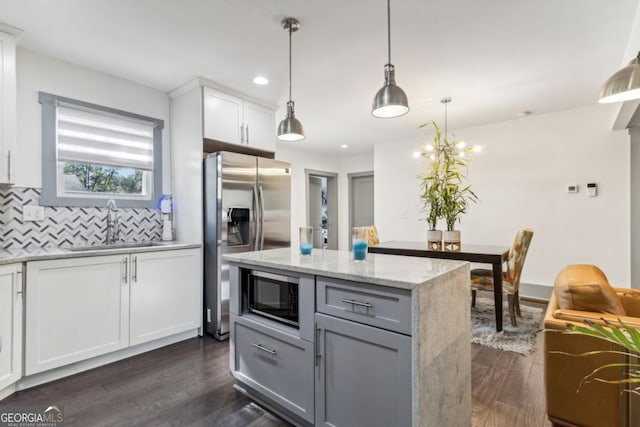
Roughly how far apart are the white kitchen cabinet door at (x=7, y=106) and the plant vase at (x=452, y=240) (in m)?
3.69

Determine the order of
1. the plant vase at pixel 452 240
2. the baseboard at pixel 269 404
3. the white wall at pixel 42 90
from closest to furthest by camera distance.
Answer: the baseboard at pixel 269 404
the white wall at pixel 42 90
the plant vase at pixel 452 240

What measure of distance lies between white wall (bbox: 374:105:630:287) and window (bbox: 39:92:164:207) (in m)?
4.32

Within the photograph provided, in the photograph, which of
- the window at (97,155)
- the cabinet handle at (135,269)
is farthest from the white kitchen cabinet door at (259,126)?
the cabinet handle at (135,269)

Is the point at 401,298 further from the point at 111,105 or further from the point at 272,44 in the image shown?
the point at 111,105

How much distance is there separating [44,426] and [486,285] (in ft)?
11.9

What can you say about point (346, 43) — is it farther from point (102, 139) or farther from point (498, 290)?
point (498, 290)

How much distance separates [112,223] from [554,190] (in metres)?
Answer: 5.20

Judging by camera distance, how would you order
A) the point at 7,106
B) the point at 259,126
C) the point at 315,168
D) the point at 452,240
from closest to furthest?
1. the point at 7,106
2. the point at 452,240
3. the point at 259,126
4. the point at 315,168

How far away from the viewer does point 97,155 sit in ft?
9.71

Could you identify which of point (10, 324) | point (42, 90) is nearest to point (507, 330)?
point (10, 324)

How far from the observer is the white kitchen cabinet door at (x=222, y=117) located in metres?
3.13

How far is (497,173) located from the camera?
15.1 feet

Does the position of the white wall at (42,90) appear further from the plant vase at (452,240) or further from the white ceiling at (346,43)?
the plant vase at (452,240)

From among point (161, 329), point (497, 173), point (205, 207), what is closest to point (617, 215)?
point (497, 173)
